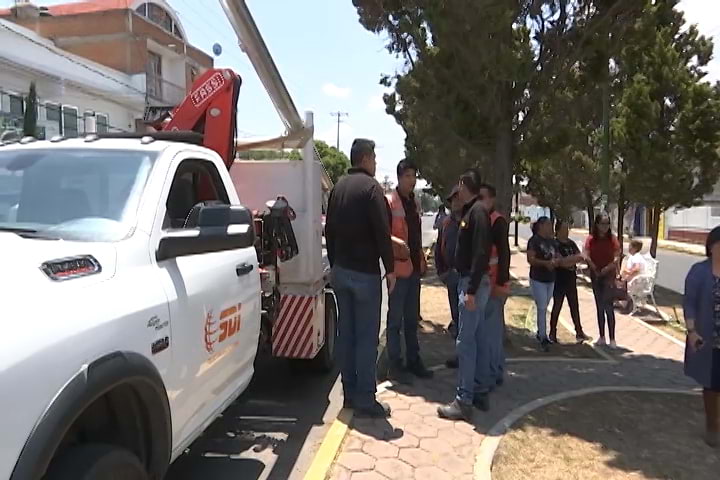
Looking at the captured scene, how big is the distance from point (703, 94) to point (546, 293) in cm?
749

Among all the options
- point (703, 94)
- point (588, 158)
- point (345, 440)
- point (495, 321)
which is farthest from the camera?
point (588, 158)

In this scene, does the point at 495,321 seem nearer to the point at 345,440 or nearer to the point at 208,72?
the point at 345,440

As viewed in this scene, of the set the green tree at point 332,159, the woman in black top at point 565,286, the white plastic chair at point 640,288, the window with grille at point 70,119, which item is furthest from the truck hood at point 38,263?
the green tree at point 332,159

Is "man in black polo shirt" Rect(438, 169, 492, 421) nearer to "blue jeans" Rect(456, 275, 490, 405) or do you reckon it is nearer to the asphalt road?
"blue jeans" Rect(456, 275, 490, 405)

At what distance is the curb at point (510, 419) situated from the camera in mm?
4355

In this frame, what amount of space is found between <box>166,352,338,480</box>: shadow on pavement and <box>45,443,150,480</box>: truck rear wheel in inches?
75.9

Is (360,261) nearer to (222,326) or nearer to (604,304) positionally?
(222,326)

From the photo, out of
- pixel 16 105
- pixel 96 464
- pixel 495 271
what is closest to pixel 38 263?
pixel 96 464

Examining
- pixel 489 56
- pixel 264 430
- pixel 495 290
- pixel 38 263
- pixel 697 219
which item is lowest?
pixel 264 430

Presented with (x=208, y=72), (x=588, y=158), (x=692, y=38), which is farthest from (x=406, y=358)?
(x=588, y=158)

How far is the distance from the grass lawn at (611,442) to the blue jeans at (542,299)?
2053mm

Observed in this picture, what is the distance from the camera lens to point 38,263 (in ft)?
7.74

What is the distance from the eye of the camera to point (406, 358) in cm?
664

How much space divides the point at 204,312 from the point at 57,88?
23.1 m
